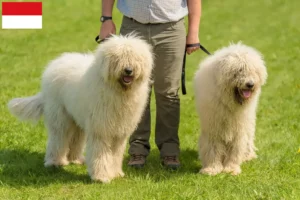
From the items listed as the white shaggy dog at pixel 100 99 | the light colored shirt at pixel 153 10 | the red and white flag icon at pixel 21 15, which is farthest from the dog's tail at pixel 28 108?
the red and white flag icon at pixel 21 15

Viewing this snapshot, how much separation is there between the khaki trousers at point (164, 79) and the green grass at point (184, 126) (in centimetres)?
28

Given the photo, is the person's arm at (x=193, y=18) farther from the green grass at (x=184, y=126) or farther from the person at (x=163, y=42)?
the green grass at (x=184, y=126)

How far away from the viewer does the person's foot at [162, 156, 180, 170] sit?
6417 millimetres

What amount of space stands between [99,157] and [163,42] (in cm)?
144

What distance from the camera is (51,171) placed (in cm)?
628

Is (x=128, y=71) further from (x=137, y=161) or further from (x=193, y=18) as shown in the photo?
(x=137, y=161)

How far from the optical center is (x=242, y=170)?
6.30 metres

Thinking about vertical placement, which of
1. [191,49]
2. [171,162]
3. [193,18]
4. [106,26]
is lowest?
[171,162]

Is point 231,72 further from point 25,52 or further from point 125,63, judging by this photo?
point 25,52

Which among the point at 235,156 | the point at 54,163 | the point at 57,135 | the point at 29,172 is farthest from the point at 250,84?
the point at 29,172

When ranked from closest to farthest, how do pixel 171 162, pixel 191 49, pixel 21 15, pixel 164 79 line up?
pixel 164 79 < pixel 191 49 < pixel 171 162 < pixel 21 15

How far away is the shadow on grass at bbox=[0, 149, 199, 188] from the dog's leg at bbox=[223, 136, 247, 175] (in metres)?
0.38

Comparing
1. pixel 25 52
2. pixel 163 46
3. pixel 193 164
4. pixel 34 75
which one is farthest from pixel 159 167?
pixel 25 52

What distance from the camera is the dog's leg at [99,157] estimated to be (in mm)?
5785
